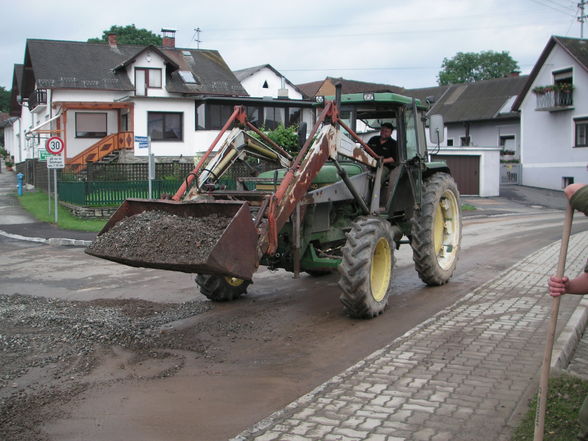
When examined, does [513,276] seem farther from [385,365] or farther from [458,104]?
[458,104]

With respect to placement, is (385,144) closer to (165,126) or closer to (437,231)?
(437,231)

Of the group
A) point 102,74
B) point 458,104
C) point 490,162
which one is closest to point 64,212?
point 102,74

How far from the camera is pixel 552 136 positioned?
39.9 metres

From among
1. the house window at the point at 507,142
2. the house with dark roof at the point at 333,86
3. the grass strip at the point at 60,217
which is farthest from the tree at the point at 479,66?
the grass strip at the point at 60,217

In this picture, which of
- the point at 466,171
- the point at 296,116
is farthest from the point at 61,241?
the point at 466,171

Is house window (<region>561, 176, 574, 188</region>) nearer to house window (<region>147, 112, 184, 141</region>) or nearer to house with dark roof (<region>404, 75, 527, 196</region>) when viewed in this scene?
house with dark roof (<region>404, 75, 527, 196</region>)

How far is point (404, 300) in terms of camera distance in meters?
Result: 9.25

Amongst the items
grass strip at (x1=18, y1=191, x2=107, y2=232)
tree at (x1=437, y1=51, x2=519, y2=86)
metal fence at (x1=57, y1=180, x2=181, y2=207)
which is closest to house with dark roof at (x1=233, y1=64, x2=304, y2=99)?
grass strip at (x1=18, y1=191, x2=107, y2=232)

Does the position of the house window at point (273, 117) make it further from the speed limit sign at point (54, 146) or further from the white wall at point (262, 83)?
the speed limit sign at point (54, 146)

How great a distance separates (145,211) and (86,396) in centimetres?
238

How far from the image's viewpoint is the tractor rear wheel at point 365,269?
7.64 metres

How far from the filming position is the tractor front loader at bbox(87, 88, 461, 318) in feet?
21.4

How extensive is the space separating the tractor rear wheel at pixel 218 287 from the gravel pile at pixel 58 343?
213mm

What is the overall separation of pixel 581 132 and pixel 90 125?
29271mm
